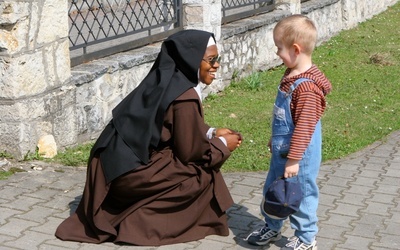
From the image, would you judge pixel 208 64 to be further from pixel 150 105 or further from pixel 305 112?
pixel 305 112

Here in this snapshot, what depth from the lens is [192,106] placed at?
4.97 m

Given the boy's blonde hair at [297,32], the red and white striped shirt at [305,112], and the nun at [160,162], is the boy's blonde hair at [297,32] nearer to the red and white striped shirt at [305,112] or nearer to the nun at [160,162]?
the red and white striped shirt at [305,112]

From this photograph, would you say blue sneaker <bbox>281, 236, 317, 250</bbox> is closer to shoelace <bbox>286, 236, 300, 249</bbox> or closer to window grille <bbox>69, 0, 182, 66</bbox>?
shoelace <bbox>286, 236, 300, 249</bbox>

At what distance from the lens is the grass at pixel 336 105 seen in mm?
7293

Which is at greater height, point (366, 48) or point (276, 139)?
point (276, 139)

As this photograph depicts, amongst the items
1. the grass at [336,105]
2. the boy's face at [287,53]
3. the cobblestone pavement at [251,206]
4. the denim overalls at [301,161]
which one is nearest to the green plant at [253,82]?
the grass at [336,105]

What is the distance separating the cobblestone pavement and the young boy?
44 centimetres

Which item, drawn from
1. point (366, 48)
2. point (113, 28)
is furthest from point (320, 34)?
point (113, 28)

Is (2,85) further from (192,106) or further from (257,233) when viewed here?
(257,233)

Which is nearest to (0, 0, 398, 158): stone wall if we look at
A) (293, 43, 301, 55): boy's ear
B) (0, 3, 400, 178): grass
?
(0, 3, 400, 178): grass

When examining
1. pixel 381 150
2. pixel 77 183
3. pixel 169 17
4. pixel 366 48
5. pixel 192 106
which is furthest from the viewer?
pixel 366 48

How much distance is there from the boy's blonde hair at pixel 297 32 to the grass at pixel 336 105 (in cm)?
226

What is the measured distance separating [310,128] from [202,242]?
42.4 inches

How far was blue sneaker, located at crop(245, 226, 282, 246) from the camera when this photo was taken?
508 cm
